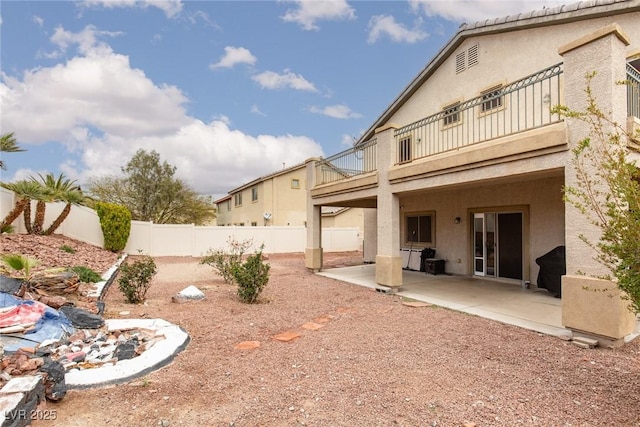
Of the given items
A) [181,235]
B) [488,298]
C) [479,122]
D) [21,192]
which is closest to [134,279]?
[21,192]

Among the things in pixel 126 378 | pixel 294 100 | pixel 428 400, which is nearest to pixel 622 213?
pixel 428 400

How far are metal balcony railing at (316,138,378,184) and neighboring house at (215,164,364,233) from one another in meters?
14.0

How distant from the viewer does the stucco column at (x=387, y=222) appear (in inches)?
353

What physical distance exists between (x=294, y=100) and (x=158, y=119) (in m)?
13.3

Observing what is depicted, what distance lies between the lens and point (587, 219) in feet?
15.7

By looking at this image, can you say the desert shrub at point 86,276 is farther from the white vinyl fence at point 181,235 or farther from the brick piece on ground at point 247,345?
the white vinyl fence at point 181,235

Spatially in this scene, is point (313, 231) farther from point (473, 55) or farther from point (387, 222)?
point (473, 55)

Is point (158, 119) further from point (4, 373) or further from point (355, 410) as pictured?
point (355, 410)

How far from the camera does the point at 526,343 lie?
5.08m

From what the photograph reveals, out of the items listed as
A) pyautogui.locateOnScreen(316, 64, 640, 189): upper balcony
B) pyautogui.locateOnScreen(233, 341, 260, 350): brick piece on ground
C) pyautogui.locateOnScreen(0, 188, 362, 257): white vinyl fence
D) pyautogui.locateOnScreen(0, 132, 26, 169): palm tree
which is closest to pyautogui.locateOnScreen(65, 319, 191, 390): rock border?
pyautogui.locateOnScreen(233, 341, 260, 350): brick piece on ground

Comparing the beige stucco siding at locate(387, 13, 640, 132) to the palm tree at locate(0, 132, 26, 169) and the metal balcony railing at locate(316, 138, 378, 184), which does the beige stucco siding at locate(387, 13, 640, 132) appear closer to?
the metal balcony railing at locate(316, 138, 378, 184)

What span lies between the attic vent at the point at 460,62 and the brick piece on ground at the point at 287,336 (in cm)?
1034

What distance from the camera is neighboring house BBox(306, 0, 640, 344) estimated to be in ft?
16.6

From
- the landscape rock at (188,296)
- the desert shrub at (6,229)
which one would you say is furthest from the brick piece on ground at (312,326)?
the desert shrub at (6,229)
